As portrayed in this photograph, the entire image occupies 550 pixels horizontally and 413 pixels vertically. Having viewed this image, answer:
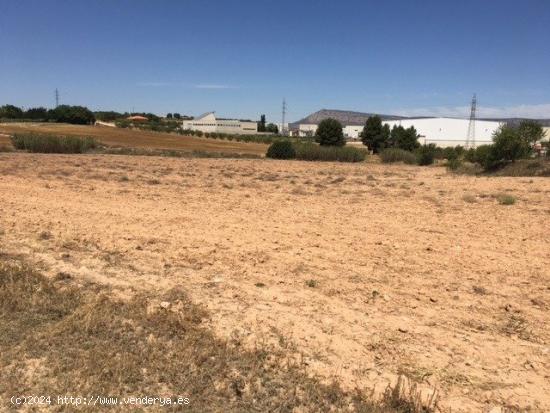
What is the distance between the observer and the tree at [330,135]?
223ft

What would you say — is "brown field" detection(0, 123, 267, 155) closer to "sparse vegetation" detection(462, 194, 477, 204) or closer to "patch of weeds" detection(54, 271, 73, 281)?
"sparse vegetation" detection(462, 194, 477, 204)

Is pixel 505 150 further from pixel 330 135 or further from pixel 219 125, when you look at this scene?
pixel 219 125

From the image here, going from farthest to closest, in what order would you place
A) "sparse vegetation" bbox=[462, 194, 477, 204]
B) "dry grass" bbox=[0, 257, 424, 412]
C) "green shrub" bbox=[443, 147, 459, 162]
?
"green shrub" bbox=[443, 147, 459, 162], "sparse vegetation" bbox=[462, 194, 477, 204], "dry grass" bbox=[0, 257, 424, 412]

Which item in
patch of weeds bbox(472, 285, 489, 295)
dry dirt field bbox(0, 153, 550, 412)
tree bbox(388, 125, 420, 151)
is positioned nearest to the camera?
dry dirt field bbox(0, 153, 550, 412)

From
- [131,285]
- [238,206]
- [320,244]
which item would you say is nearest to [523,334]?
[320,244]

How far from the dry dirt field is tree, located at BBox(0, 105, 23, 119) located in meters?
135

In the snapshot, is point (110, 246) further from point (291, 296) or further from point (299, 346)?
point (299, 346)

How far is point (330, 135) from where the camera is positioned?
68125 mm

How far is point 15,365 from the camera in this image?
3785 mm

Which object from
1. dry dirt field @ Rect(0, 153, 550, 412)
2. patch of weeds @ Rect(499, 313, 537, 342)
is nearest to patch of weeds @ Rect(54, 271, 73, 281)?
dry dirt field @ Rect(0, 153, 550, 412)

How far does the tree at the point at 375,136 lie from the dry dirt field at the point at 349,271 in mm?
57181

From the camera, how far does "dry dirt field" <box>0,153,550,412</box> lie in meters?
4.14

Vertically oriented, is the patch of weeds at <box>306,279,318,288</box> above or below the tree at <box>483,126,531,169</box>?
below

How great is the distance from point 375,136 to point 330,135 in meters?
6.13
